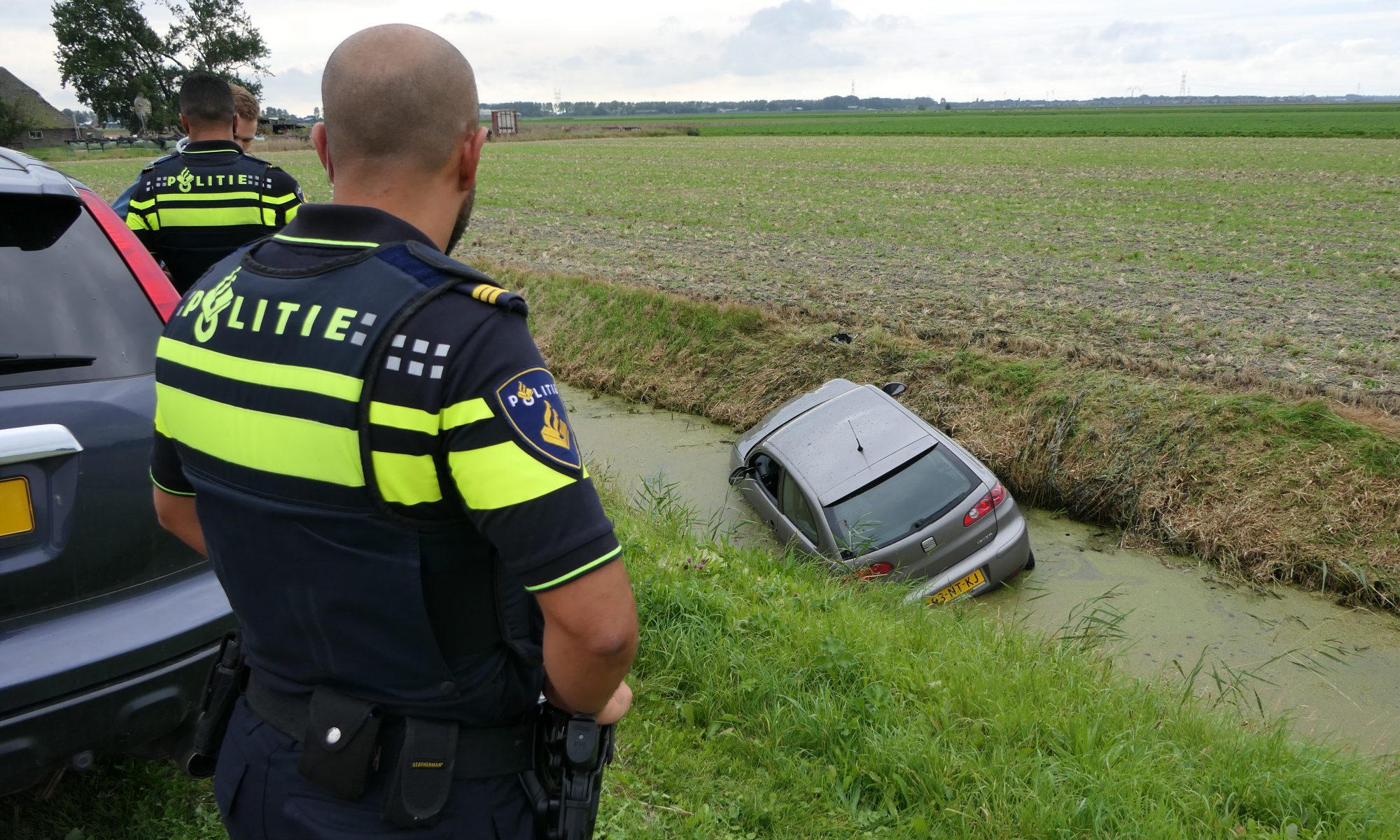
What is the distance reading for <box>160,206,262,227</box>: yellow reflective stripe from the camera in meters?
4.64

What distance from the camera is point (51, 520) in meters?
2.54

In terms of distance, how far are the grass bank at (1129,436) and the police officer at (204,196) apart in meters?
7.30

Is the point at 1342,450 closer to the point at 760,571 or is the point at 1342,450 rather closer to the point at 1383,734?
the point at 1383,734

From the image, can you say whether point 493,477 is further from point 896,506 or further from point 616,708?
point 896,506

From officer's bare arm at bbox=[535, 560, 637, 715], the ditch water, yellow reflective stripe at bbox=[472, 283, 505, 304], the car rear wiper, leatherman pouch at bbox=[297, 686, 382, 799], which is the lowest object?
the ditch water

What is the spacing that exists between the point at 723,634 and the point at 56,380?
2725mm

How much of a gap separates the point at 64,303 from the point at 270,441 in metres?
1.87

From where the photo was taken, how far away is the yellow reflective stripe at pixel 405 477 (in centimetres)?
139

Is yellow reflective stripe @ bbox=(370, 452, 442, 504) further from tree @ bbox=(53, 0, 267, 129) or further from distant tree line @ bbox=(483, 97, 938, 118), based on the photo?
distant tree line @ bbox=(483, 97, 938, 118)

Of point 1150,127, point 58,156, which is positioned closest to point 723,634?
point 58,156

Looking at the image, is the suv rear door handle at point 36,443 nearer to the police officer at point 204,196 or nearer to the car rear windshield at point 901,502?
the police officer at point 204,196

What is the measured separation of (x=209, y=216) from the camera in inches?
184

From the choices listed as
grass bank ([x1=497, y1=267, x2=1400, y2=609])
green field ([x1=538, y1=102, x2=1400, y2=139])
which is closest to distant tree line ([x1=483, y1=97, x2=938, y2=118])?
green field ([x1=538, y1=102, x2=1400, y2=139])

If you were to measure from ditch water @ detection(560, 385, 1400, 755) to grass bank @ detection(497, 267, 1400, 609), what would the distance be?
31cm
